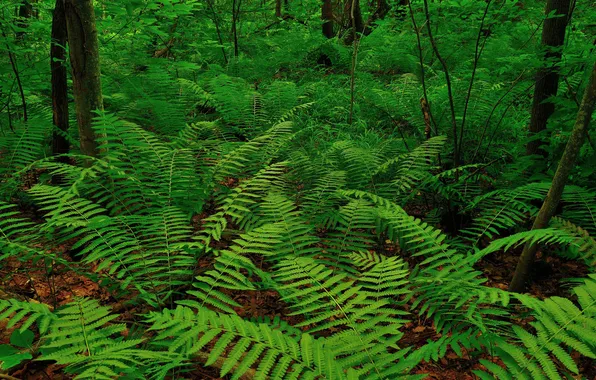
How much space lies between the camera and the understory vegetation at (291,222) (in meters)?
1.75

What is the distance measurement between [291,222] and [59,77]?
92.3 inches

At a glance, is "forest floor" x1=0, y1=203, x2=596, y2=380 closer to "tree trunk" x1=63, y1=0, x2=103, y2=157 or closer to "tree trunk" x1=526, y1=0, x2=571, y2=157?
"tree trunk" x1=63, y1=0, x2=103, y2=157

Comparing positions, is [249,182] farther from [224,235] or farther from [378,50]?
[378,50]

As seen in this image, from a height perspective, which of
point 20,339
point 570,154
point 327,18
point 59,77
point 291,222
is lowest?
point 20,339

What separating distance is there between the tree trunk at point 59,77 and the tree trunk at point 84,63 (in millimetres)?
371

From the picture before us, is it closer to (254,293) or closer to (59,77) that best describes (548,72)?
(254,293)

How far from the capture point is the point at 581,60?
9.95 feet

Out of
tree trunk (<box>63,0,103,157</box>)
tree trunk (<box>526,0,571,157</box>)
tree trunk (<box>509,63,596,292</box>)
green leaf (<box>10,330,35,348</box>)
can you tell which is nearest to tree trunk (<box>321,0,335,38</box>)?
tree trunk (<box>526,0,571,157</box>)

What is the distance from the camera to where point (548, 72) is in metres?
3.33

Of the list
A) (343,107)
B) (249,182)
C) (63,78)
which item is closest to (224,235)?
(249,182)

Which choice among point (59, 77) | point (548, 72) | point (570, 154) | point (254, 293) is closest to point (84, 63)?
point (59, 77)

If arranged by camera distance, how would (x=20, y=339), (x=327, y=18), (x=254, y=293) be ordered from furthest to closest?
(x=327, y=18) < (x=254, y=293) < (x=20, y=339)

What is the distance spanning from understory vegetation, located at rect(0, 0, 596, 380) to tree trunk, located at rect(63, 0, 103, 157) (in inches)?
0.7

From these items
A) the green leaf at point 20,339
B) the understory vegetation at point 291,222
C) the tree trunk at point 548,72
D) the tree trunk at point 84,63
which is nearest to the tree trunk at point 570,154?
the understory vegetation at point 291,222
